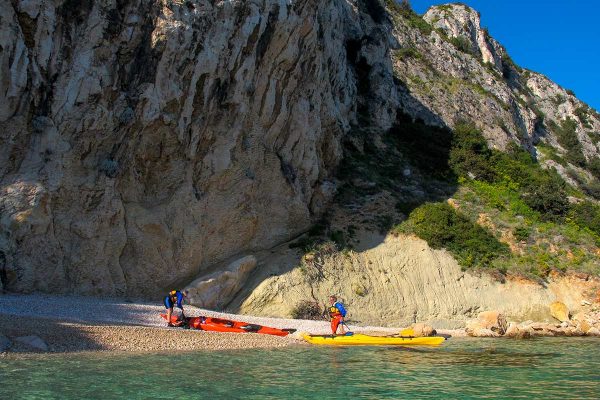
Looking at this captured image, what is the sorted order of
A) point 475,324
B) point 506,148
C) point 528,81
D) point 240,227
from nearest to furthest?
point 475,324 < point 240,227 < point 506,148 < point 528,81

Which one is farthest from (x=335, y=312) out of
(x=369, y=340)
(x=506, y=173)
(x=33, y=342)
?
(x=506, y=173)

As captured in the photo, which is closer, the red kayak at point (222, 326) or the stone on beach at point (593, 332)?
the red kayak at point (222, 326)

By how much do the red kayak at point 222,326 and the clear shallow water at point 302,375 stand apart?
2.66 meters

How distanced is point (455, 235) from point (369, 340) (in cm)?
1171

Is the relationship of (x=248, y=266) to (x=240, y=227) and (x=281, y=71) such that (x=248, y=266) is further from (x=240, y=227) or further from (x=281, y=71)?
(x=281, y=71)

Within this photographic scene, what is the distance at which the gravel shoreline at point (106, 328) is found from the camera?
38.7 ft

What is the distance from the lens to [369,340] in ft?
50.8

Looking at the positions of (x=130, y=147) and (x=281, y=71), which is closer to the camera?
(x=130, y=147)

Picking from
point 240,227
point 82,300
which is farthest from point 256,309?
point 82,300

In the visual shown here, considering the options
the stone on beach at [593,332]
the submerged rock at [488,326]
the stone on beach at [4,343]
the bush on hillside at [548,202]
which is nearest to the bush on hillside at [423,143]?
the bush on hillside at [548,202]

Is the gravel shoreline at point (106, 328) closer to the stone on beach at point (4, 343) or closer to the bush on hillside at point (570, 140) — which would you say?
the stone on beach at point (4, 343)

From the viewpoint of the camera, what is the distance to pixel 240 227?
2258cm

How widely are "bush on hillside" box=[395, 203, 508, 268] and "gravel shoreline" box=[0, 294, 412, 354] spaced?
8168mm

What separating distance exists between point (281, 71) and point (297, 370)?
16625mm
